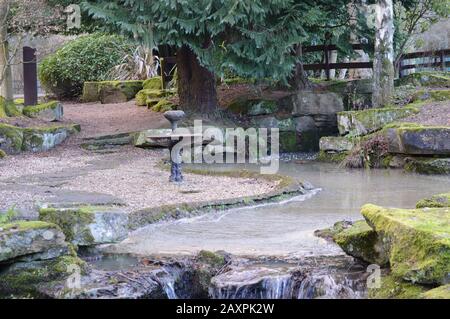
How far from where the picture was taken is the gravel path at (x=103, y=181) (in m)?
9.18

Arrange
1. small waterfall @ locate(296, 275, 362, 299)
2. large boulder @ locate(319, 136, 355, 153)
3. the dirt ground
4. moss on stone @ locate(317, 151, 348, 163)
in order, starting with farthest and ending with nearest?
1. large boulder @ locate(319, 136, 355, 153)
2. moss on stone @ locate(317, 151, 348, 163)
3. the dirt ground
4. small waterfall @ locate(296, 275, 362, 299)

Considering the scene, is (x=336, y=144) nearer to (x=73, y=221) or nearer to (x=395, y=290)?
(x=73, y=221)

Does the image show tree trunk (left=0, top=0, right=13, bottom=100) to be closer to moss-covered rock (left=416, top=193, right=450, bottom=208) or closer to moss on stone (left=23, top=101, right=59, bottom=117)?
moss on stone (left=23, top=101, right=59, bottom=117)

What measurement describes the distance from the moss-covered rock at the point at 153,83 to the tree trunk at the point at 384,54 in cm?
854

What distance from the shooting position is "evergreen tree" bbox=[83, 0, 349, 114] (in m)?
14.7

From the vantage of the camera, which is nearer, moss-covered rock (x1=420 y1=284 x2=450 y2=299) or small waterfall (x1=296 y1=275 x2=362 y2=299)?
moss-covered rock (x1=420 y1=284 x2=450 y2=299)

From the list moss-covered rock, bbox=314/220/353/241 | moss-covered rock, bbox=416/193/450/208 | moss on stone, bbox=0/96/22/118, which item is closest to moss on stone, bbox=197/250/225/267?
moss-covered rock, bbox=314/220/353/241

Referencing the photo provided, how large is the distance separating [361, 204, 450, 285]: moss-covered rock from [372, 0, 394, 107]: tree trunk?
10.4 m

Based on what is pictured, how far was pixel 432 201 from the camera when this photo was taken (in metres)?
7.11

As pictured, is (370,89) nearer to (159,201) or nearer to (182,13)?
(182,13)

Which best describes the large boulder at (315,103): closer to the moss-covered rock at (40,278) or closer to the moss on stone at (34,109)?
the moss on stone at (34,109)

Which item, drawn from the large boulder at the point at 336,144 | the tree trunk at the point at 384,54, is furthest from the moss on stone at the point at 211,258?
the tree trunk at the point at 384,54

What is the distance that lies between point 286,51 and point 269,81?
221 cm
